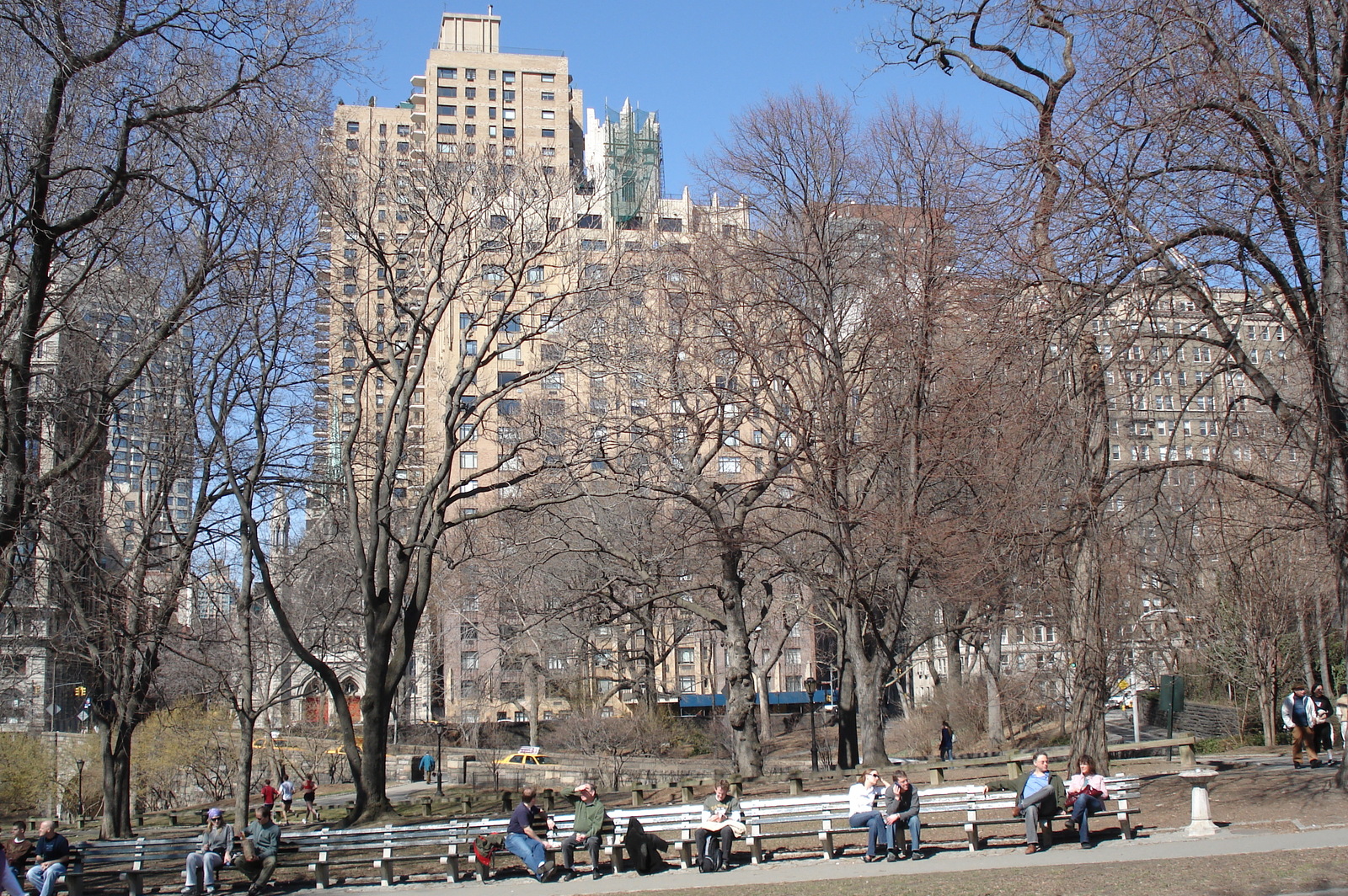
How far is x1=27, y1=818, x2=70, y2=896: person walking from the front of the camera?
13.2 metres

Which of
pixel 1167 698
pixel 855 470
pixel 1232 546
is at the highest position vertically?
pixel 855 470

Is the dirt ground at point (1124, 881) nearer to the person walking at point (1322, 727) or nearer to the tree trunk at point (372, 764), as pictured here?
the tree trunk at point (372, 764)

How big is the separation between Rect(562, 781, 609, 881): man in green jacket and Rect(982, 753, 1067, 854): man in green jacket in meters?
5.13

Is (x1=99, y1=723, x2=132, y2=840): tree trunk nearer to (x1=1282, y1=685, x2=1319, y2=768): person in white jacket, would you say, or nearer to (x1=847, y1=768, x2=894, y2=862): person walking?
(x1=847, y1=768, x2=894, y2=862): person walking

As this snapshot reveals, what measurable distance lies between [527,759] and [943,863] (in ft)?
116

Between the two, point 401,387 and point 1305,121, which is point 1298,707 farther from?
point 401,387

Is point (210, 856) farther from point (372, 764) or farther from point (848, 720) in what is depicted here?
point (848, 720)

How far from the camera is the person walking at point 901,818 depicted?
13117 mm

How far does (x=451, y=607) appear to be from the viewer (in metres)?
49.8

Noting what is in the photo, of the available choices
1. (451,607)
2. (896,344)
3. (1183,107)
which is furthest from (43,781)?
(1183,107)

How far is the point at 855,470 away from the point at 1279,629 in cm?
1264

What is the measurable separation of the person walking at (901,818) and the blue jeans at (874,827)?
0.25 ft

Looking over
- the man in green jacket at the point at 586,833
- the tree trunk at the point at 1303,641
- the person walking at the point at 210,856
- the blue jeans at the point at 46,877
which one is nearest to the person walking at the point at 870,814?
the man in green jacket at the point at 586,833

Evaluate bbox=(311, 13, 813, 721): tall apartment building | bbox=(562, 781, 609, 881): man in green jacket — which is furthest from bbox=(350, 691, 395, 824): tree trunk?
bbox=(562, 781, 609, 881): man in green jacket
